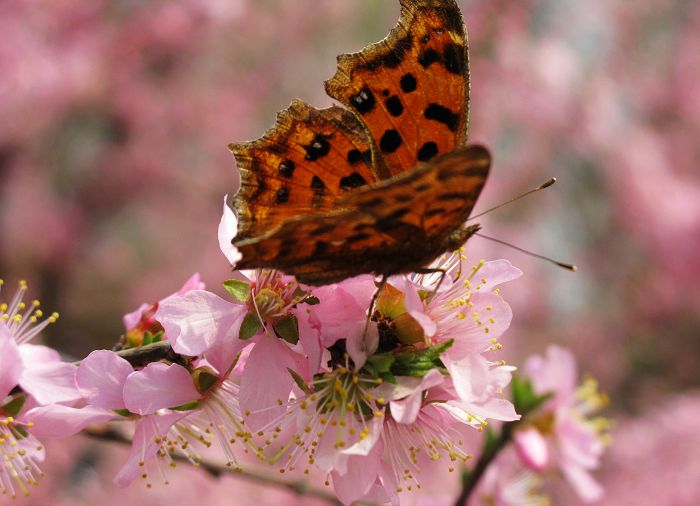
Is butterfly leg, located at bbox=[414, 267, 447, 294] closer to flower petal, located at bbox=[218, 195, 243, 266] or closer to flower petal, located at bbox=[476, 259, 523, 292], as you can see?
flower petal, located at bbox=[476, 259, 523, 292]

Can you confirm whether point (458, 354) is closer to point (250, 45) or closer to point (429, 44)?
point (429, 44)

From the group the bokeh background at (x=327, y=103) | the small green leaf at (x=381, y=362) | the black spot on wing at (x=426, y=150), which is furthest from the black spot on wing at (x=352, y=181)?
the bokeh background at (x=327, y=103)

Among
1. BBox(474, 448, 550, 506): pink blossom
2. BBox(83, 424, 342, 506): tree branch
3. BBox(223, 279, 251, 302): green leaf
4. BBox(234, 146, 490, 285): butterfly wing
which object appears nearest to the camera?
BBox(234, 146, 490, 285): butterfly wing

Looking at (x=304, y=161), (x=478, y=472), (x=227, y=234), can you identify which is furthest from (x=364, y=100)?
(x=478, y=472)

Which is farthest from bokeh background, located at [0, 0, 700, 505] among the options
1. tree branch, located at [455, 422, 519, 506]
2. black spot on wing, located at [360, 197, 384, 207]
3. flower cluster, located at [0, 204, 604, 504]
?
black spot on wing, located at [360, 197, 384, 207]

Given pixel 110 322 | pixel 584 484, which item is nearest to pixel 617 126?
pixel 110 322

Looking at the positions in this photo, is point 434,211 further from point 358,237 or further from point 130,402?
point 130,402
